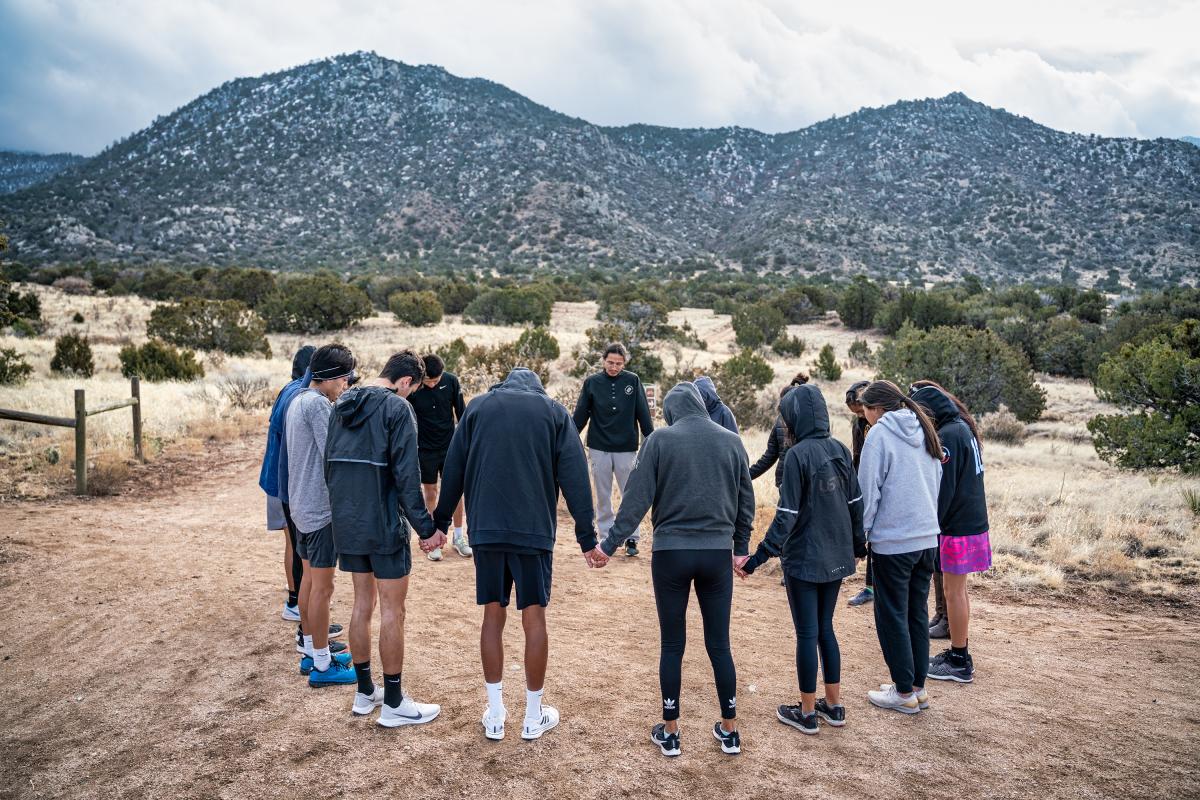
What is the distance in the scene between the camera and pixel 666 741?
3.98 metres

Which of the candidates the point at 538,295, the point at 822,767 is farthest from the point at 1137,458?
the point at 538,295

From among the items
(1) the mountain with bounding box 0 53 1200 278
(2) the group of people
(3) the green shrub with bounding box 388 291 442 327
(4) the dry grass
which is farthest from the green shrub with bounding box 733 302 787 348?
(1) the mountain with bounding box 0 53 1200 278

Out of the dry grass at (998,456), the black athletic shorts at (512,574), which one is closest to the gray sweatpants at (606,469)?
the dry grass at (998,456)

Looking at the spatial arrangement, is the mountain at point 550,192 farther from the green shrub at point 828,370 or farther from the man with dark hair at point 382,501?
the man with dark hair at point 382,501

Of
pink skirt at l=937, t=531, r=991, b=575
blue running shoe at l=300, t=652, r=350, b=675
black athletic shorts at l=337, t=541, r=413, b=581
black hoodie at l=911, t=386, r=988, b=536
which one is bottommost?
blue running shoe at l=300, t=652, r=350, b=675

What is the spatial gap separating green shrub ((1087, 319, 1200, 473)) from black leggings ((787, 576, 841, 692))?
10.3 m

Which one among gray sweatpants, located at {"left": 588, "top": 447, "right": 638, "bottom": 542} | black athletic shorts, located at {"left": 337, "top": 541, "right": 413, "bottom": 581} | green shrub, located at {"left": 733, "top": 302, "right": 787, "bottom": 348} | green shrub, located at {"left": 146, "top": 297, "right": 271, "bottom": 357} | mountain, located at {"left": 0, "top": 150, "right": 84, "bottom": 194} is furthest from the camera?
mountain, located at {"left": 0, "top": 150, "right": 84, "bottom": 194}

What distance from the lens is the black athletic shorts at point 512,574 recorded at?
3902 millimetres

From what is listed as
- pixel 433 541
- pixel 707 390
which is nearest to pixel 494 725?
pixel 433 541

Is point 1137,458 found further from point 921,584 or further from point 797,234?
point 797,234

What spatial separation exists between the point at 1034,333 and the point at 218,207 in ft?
204

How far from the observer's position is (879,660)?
5.43 m

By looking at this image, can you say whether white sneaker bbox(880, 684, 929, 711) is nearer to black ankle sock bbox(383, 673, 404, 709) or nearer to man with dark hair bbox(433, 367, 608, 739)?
man with dark hair bbox(433, 367, 608, 739)

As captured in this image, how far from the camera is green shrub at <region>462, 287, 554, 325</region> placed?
34000 mm
